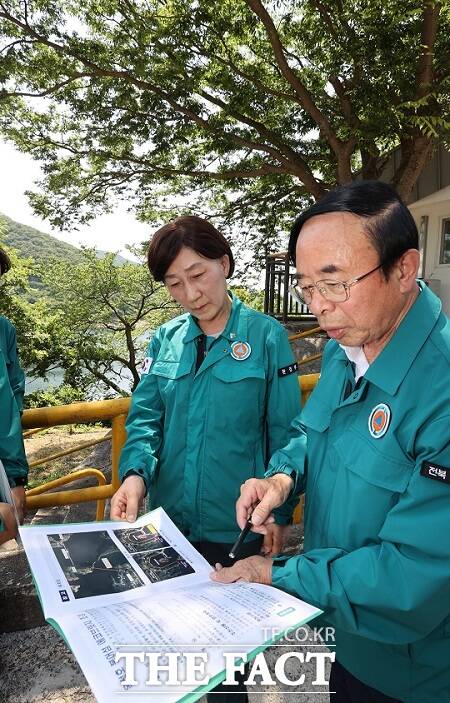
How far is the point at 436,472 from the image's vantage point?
963mm

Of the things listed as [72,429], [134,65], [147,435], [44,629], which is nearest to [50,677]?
[44,629]

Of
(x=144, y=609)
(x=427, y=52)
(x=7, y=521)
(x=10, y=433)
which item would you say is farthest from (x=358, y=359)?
(x=427, y=52)

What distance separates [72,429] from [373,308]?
12155 mm

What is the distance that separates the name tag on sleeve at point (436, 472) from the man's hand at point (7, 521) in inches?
50.1

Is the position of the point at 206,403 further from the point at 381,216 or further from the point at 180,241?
the point at 381,216

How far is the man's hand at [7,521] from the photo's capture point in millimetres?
1568

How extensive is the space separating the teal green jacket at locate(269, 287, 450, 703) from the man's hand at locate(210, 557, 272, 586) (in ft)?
0.10

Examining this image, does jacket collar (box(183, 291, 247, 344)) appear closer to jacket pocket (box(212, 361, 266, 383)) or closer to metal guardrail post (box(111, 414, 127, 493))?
jacket pocket (box(212, 361, 266, 383))

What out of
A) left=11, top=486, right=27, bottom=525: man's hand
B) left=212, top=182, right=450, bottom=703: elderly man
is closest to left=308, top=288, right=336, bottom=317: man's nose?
left=212, top=182, right=450, bottom=703: elderly man

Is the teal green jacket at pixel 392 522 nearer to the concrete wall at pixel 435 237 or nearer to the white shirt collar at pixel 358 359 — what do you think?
the white shirt collar at pixel 358 359

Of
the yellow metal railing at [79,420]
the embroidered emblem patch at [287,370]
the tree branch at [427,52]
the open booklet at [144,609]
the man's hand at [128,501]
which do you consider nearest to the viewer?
the open booklet at [144,609]

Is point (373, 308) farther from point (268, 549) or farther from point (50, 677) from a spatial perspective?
point (50, 677)

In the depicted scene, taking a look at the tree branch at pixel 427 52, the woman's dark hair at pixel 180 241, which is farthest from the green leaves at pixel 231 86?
the woman's dark hair at pixel 180 241

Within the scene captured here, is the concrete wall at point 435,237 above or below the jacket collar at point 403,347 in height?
above
